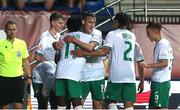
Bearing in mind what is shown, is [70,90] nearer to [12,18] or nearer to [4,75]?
[4,75]

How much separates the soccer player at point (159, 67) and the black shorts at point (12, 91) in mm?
2231

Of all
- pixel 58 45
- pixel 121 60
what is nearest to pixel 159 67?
pixel 121 60

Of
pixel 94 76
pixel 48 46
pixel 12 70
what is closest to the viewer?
pixel 94 76

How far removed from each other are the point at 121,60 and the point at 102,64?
48 cm

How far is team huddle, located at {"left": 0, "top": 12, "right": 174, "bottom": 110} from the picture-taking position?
9.99 metres

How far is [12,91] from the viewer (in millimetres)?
11133

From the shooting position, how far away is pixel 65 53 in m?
10.0

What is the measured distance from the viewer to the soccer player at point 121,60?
10.1m

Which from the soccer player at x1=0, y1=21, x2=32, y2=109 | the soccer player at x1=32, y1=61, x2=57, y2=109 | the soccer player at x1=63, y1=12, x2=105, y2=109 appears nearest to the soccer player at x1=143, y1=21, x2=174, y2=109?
the soccer player at x1=63, y1=12, x2=105, y2=109

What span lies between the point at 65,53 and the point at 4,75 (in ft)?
4.74

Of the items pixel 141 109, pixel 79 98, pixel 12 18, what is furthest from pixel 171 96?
pixel 12 18

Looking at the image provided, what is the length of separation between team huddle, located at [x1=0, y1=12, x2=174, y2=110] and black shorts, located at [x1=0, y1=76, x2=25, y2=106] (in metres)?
0.86

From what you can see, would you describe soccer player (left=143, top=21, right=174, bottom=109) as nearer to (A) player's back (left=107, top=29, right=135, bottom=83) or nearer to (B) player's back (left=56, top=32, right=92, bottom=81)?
(A) player's back (left=107, top=29, right=135, bottom=83)

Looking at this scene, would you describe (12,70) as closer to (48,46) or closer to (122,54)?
(48,46)
